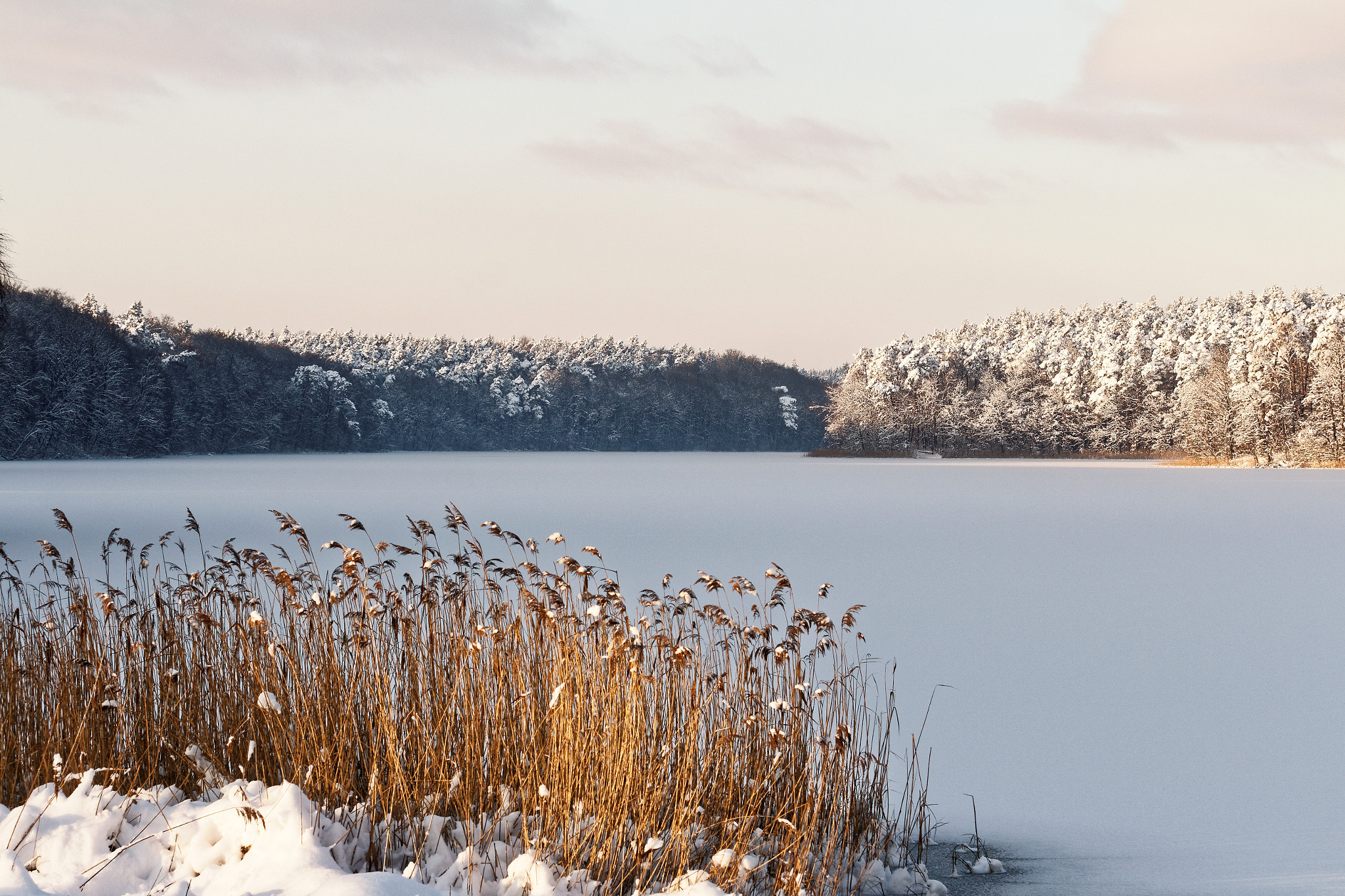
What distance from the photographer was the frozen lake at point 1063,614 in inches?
166

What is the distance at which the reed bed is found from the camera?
318cm

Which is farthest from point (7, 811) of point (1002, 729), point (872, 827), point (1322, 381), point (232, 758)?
point (1322, 381)

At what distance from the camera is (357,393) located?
73500 millimetres

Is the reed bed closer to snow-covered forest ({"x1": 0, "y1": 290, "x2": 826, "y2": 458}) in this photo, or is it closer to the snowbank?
the snowbank

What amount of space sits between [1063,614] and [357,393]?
6846 centimetres

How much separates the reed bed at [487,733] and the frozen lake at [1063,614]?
29.7 inches

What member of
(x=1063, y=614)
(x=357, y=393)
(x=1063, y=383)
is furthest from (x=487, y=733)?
(x=357, y=393)

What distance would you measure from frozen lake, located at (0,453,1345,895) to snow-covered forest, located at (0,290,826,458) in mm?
21711

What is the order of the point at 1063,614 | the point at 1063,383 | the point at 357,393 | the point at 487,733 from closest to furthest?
the point at 487,733
the point at 1063,614
the point at 1063,383
the point at 357,393

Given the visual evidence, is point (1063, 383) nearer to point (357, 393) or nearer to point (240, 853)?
point (357, 393)

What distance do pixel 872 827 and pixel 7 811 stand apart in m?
2.51

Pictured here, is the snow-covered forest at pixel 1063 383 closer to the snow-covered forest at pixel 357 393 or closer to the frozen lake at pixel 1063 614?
the snow-covered forest at pixel 357 393

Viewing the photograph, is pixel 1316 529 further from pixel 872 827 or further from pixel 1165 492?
pixel 872 827

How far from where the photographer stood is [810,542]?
48.1 ft
